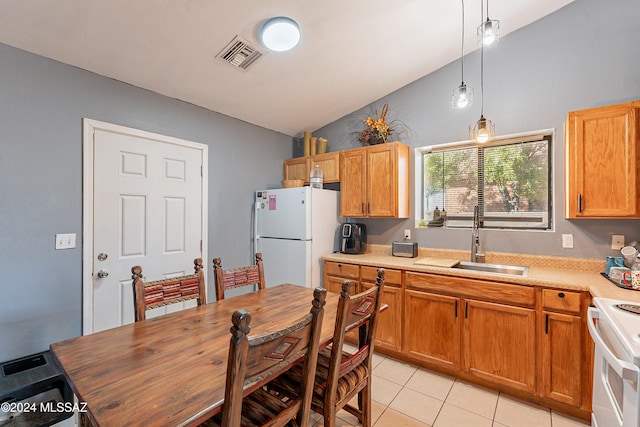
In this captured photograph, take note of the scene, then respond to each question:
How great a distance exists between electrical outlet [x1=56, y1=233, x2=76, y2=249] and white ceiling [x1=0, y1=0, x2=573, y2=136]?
4.18 ft

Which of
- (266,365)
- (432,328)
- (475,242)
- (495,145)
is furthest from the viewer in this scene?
(495,145)

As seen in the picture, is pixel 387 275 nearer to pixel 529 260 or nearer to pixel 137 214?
pixel 529 260

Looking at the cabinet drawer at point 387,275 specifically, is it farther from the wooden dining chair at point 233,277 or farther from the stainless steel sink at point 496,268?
the wooden dining chair at point 233,277

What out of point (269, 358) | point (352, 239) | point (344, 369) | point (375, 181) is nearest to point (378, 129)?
point (375, 181)

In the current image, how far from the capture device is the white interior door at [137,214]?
228 cm

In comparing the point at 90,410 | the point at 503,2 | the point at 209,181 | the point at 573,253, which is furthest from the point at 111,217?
the point at 573,253

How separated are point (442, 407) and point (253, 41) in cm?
302

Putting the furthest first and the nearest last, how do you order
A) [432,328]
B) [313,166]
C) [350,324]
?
[313,166] → [432,328] → [350,324]

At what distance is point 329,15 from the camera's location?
2111 mm

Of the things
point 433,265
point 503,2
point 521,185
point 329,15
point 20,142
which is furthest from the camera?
point 521,185

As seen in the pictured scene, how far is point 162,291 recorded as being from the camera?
162cm

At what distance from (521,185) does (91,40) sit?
3668 mm

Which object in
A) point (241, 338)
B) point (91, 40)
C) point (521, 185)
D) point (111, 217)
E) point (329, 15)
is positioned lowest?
point (241, 338)

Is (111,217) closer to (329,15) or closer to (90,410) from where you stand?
(90,410)
